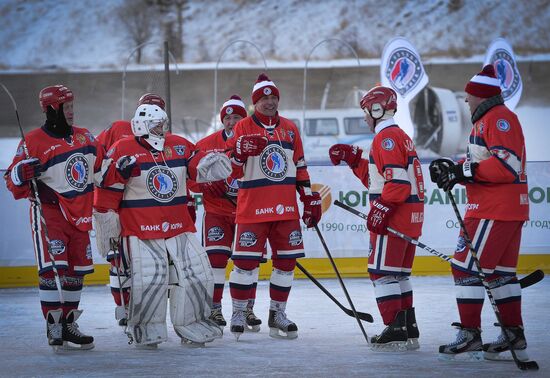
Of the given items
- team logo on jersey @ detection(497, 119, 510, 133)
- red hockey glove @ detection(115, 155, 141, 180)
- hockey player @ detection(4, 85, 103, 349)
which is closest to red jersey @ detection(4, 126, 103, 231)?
hockey player @ detection(4, 85, 103, 349)

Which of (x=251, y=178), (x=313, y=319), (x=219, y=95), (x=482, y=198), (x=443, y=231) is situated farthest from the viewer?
(x=219, y=95)

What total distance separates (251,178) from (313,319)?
1.33 metres

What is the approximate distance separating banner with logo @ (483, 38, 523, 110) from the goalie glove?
672cm

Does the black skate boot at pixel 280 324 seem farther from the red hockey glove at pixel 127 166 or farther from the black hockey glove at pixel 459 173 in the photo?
the black hockey glove at pixel 459 173

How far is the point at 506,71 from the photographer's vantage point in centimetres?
1206

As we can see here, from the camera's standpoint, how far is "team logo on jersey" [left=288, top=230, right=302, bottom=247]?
6793 millimetres

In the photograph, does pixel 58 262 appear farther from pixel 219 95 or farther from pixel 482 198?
pixel 219 95

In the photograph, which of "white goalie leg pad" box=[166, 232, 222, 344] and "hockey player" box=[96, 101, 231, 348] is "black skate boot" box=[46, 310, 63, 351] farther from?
"white goalie leg pad" box=[166, 232, 222, 344]

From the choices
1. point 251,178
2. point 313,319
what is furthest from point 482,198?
point 313,319

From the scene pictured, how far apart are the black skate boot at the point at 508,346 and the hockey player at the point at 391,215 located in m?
0.55

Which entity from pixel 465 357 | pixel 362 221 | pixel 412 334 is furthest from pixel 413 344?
pixel 362 221

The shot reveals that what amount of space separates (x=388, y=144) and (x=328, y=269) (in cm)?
390

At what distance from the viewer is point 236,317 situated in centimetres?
673

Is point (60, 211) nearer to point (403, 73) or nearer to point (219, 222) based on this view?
point (219, 222)
